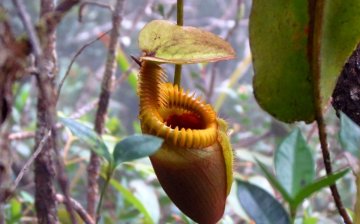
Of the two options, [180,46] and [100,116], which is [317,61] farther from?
[100,116]

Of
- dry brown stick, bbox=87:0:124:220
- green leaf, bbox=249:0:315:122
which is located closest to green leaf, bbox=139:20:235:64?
green leaf, bbox=249:0:315:122

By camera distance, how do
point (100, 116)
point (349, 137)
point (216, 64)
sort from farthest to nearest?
point (216, 64) → point (100, 116) → point (349, 137)

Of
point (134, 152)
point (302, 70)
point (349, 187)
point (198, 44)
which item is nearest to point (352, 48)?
point (302, 70)

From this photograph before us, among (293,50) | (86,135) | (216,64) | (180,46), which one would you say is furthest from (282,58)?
(216,64)

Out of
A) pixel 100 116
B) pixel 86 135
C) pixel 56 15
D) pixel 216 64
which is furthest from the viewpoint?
pixel 216 64

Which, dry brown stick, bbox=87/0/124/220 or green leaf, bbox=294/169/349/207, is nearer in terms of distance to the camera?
green leaf, bbox=294/169/349/207

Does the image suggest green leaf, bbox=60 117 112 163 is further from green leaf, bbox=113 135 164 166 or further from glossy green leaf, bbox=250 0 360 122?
glossy green leaf, bbox=250 0 360 122

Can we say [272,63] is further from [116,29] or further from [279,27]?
[116,29]
